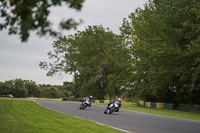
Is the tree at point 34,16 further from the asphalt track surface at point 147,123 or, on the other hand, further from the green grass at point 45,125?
the asphalt track surface at point 147,123

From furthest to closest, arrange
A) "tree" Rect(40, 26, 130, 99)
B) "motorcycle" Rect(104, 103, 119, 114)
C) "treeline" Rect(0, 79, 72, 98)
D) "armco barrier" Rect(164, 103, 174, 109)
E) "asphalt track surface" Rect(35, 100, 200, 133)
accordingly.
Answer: "treeline" Rect(0, 79, 72, 98)
"tree" Rect(40, 26, 130, 99)
"armco barrier" Rect(164, 103, 174, 109)
"motorcycle" Rect(104, 103, 119, 114)
"asphalt track surface" Rect(35, 100, 200, 133)

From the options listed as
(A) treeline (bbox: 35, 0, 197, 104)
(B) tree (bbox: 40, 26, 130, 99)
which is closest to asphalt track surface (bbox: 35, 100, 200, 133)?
(A) treeline (bbox: 35, 0, 197, 104)

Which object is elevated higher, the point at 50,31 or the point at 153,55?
the point at 153,55

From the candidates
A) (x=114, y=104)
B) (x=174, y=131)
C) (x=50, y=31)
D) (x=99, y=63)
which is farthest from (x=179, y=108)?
(x=50, y=31)

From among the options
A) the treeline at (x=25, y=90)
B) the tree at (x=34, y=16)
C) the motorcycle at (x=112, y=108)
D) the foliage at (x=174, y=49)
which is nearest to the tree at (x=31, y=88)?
the treeline at (x=25, y=90)

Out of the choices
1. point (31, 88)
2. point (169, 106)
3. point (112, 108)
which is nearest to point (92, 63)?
point (169, 106)

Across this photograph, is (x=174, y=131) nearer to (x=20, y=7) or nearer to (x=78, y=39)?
(x=20, y=7)

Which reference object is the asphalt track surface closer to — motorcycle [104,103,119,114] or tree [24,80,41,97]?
motorcycle [104,103,119,114]

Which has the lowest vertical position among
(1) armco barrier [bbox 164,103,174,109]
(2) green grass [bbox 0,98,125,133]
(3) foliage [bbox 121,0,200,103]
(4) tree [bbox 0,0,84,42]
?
(2) green grass [bbox 0,98,125,133]

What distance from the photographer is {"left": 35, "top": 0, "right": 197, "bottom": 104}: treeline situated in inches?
1384

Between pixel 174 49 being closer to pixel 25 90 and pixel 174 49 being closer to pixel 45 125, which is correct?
pixel 45 125

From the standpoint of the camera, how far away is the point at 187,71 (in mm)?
36500

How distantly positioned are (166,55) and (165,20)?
3.94 metres

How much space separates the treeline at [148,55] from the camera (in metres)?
35.2
